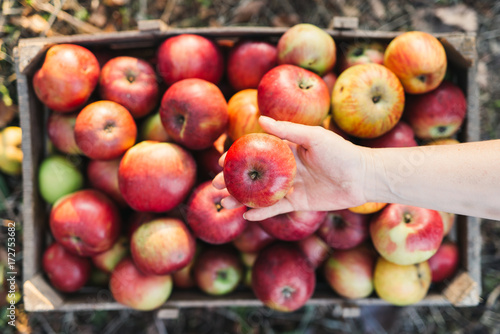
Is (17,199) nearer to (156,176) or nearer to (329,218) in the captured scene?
(156,176)

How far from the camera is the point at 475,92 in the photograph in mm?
2174

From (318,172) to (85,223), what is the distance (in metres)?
1.34

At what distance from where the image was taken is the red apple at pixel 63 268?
7.04 ft

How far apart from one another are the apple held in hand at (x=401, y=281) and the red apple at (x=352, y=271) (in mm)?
55

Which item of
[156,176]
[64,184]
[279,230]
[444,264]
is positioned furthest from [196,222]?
[444,264]

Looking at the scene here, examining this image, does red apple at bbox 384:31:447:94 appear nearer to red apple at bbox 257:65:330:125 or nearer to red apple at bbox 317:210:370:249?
red apple at bbox 257:65:330:125

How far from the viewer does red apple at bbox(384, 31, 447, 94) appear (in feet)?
6.32

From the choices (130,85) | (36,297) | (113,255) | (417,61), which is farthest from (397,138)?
(36,297)

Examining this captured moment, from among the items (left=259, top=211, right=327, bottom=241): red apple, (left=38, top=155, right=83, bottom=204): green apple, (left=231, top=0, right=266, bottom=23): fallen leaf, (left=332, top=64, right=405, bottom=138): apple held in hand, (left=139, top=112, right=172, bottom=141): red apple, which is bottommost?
(left=259, top=211, right=327, bottom=241): red apple

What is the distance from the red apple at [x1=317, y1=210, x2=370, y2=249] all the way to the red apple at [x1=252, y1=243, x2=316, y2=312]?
0.22 metres

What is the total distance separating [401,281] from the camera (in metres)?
2.05

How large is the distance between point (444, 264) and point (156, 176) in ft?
6.25

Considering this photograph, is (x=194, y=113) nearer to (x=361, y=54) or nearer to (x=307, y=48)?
(x=307, y=48)

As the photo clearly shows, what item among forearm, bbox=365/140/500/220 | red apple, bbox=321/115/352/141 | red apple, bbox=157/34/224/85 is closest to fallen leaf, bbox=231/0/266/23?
red apple, bbox=157/34/224/85
